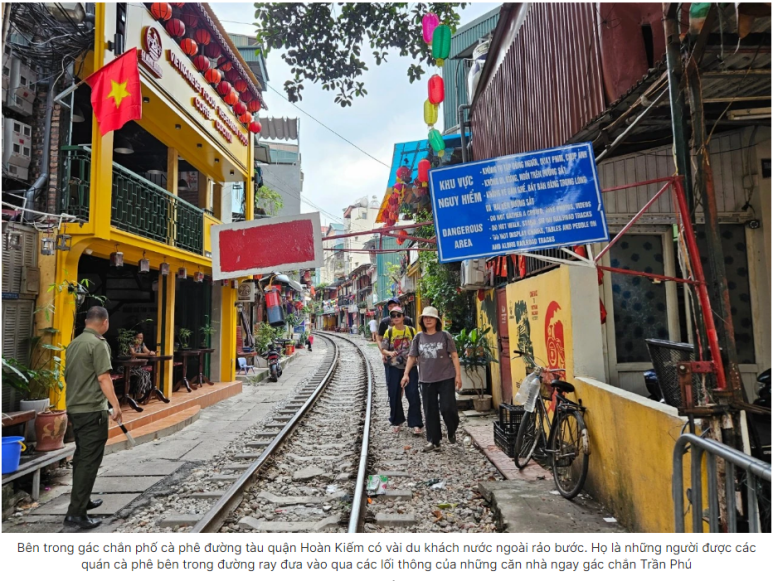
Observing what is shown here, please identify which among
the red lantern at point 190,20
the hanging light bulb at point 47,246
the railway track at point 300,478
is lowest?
the railway track at point 300,478

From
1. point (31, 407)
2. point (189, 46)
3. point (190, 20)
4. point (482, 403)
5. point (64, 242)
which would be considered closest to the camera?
point (31, 407)

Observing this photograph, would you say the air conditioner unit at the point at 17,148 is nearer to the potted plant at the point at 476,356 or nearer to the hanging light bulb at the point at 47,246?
the hanging light bulb at the point at 47,246

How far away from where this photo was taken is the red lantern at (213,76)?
10.1 meters

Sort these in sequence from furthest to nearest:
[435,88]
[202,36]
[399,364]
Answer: [202,36]
[435,88]
[399,364]

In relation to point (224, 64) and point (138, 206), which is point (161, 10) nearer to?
point (224, 64)

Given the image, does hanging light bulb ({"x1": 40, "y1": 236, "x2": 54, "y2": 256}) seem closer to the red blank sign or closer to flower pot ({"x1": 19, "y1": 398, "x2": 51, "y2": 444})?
flower pot ({"x1": 19, "y1": 398, "x2": 51, "y2": 444})

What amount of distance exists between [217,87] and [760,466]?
11.5 m

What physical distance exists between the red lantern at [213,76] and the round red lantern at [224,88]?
282 mm

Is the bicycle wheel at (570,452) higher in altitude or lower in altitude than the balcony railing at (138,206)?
lower

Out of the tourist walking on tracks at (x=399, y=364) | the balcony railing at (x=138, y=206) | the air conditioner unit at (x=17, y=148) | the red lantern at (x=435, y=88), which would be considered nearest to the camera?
the air conditioner unit at (x=17, y=148)

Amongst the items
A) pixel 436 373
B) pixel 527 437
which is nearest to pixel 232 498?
pixel 436 373

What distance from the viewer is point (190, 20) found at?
9.48 metres

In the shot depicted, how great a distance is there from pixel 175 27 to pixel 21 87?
3181mm

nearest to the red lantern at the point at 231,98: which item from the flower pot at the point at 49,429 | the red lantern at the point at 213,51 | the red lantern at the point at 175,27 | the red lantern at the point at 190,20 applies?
the red lantern at the point at 213,51
